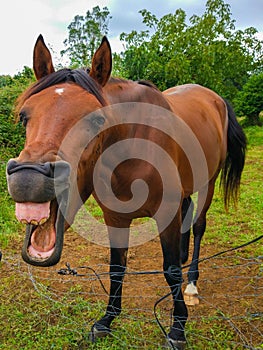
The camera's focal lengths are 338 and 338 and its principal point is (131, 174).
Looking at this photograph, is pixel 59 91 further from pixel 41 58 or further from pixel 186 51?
pixel 186 51

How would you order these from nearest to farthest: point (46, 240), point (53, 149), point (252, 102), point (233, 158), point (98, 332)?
point (53, 149) → point (46, 240) → point (98, 332) → point (233, 158) → point (252, 102)

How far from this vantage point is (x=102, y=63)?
168 cm

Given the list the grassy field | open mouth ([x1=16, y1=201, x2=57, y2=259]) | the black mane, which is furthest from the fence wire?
the black mane

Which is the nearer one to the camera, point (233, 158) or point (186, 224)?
point (186, 224)

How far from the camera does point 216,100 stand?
3.69m

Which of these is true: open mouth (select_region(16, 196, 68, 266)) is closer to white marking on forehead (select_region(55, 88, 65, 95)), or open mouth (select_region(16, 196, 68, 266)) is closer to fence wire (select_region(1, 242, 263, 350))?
white marking on forehead (select_region(55, 88, 65, 95))

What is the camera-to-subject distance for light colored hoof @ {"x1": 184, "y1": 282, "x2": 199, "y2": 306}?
2.80 metres

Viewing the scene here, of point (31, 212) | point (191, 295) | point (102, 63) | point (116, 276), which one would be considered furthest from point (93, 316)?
point (102, 63)

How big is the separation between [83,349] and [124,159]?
1.36m

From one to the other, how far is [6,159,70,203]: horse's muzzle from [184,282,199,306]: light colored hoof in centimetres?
196

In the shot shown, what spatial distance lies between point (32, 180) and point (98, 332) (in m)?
1.63

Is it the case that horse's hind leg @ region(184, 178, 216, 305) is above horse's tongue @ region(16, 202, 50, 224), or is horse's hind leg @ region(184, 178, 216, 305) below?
below

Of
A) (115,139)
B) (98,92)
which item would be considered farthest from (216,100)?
(98,92)

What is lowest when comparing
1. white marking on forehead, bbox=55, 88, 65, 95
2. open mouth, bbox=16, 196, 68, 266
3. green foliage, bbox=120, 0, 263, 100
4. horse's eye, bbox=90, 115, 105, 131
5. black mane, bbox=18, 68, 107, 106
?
open mouth, bbox=16, 196, 68, 266
